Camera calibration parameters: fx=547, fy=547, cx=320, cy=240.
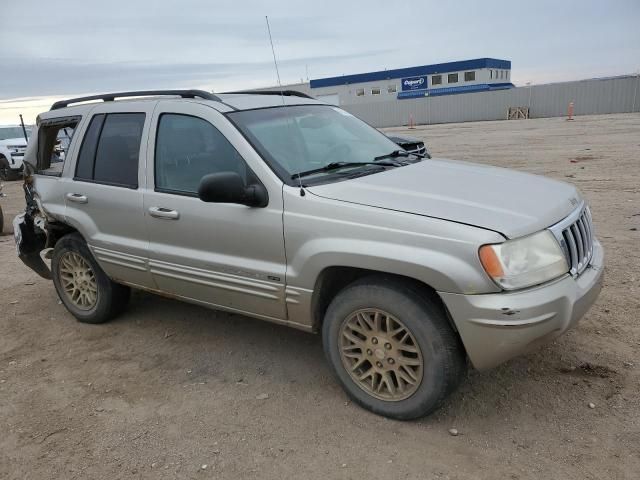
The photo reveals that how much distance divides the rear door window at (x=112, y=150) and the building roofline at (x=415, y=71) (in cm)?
4795

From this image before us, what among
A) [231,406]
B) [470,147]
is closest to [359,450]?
[231,406]

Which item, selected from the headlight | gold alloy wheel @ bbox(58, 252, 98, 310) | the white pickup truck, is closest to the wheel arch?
the headlight

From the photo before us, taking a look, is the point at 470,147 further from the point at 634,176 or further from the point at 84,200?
the point at 84,200

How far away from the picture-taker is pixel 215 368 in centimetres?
395

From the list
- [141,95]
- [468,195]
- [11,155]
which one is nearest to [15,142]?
[11,155]

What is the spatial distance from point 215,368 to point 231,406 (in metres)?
0.57

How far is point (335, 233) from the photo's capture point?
9.88 feet

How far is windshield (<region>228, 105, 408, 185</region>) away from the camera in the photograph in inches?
136

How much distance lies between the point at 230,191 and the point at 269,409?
136cm

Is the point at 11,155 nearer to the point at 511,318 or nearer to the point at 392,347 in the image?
the point at 392,347

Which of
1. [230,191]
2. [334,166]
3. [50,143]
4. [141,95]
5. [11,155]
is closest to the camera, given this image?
[230,191]

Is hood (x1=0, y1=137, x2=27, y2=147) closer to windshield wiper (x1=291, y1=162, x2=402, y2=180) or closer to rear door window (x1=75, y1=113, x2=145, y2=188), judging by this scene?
rear door window (x1=75, y1=113, x2=145, y2=188)

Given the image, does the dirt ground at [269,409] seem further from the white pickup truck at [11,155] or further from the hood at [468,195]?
the white pickup truck at [11,155]

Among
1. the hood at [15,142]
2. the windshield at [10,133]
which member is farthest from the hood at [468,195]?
the windshield at [10,133]
